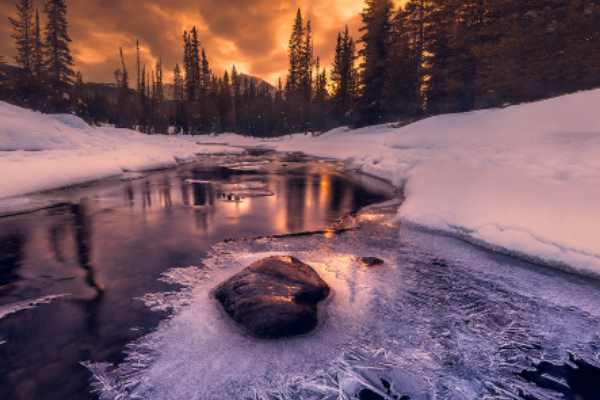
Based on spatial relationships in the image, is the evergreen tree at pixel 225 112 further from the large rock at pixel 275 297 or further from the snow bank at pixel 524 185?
the large rock at pixel 275 297

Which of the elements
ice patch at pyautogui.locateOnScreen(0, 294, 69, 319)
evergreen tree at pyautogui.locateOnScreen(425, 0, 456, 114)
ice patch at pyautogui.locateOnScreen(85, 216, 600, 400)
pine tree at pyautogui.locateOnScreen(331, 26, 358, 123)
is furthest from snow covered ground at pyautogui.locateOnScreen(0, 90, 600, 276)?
pine tree at pyautogui.locateOnScreen(331, 26, 358, 123)

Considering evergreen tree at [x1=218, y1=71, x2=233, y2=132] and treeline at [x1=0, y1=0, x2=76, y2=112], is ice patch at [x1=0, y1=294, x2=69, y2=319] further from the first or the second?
evergreen tree at [x1=218, y1=71, x2=233, y2=132]

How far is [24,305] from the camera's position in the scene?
3725 millimetres

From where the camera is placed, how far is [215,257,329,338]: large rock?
3.26m

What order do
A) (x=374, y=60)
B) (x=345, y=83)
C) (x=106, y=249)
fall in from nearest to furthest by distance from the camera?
1. (x=106, y=249)
2. (x=374, y=60)
3. (x=345, y=83)

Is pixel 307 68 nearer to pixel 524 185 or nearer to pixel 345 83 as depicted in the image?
pixel 345 83

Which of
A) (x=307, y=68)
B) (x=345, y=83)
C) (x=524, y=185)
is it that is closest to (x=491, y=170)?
(x=524, y=185)

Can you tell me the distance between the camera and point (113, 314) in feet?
11.6

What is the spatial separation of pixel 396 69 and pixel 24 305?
3122cm

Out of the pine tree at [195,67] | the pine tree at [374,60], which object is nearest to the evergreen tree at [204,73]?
the pine tree at [195,67]

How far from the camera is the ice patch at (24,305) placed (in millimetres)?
3578

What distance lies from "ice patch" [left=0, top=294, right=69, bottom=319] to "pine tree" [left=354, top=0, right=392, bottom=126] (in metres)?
28.5

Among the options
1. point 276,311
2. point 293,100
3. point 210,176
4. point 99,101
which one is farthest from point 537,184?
point 99,101

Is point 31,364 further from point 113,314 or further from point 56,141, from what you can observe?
point 56,141
